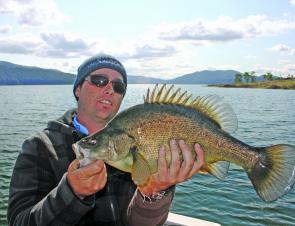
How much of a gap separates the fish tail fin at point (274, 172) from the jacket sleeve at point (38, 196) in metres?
1.81

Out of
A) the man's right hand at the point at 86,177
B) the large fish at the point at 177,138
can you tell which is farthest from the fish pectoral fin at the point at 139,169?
the man's right hand at the point at 86,177

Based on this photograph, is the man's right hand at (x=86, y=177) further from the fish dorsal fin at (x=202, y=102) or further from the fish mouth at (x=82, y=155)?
the fish dorsal fin at (x=202, y=102)

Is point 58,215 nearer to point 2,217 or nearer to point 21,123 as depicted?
point 2,217

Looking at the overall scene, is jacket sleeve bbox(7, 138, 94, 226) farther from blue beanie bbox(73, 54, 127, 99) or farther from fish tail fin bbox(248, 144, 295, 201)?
fish tail fin bbox(248, 144, 295, 201)

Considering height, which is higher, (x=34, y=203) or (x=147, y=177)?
(x=147, y=177)

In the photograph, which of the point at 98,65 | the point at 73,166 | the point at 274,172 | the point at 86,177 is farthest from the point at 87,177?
the point at 98,65

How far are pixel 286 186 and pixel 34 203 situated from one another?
8.84ft

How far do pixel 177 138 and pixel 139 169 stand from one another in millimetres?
507

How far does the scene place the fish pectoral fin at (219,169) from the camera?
418 cm

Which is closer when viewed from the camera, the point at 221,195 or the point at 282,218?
the point at 282,218

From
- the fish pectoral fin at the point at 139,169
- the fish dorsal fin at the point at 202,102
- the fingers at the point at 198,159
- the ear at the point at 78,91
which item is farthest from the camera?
the ear at the point at 78,91

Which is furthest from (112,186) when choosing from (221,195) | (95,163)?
(221,195)

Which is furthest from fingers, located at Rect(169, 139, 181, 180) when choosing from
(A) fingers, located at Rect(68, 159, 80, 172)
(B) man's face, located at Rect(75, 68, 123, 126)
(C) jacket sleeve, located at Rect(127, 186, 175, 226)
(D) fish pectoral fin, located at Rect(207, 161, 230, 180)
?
(B) man's face, located at Rect(75, 68, 123, 126)

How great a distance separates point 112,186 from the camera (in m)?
4.83
